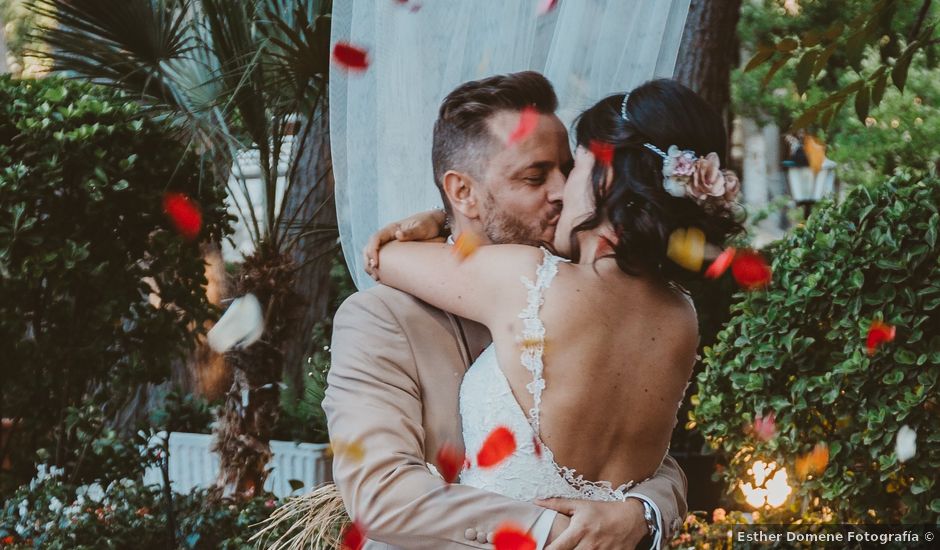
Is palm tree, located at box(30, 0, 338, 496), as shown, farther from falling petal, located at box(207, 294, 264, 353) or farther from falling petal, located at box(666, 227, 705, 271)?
falling petal, located at box(666, 227, 705, 271)

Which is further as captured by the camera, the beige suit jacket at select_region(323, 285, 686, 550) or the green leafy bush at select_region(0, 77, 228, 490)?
the green leafy bush at select_region(0, 77, 228, 490)

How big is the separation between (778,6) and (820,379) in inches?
338

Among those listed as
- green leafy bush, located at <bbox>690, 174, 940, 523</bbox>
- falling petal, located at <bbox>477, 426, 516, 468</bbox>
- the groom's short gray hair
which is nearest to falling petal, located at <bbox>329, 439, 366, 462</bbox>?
falling petal, located at <bbox>477, 426, 516, 468</bbox>

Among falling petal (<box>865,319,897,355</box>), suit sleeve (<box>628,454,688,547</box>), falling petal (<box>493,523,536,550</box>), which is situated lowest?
falling petal (<box>865,319,897,355</box>)

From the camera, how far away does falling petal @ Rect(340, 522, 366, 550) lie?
210 cm

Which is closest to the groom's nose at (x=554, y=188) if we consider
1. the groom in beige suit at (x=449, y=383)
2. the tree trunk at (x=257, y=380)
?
the groom in beige suit at (x=449, y=383)

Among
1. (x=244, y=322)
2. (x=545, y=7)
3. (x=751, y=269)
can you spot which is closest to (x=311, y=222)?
(x=244, y=322)

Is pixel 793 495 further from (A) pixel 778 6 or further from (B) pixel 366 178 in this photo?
(A) pixel 778 6

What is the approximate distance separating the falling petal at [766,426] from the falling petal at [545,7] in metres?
2.30

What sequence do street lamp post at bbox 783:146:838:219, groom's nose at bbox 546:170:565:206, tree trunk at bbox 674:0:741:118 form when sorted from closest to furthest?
groom's nose at bbox 546:170:565:206, tree trunk at bbox 674:0:741:118, street lamp post at bbox 783:146:838:219

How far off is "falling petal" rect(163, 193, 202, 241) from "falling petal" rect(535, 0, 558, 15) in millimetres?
2783

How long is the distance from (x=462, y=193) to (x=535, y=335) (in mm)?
547

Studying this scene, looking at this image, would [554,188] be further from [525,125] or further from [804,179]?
[804,179]

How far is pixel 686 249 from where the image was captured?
211 centimetres
